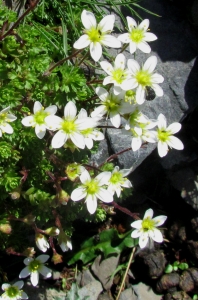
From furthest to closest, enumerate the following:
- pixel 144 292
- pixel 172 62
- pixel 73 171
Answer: pixel 144 292 < pixel 172 62 < pixel 73 171

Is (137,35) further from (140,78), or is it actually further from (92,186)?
(92,186)

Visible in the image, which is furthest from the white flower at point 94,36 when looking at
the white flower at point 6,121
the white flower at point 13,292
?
the white flower at point 13,292

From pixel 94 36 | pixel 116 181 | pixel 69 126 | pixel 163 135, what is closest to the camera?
pixel 69 126

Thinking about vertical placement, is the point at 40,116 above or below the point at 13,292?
above

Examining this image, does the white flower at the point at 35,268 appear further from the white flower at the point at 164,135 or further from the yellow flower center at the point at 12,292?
the white flower at the point at 164,135

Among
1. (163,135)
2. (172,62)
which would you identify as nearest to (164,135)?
(163,135)

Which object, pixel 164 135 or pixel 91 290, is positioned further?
pixel 91 290

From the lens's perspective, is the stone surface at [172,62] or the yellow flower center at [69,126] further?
the stone surface at [172,62]

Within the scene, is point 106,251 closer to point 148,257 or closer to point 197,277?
point 148,257
